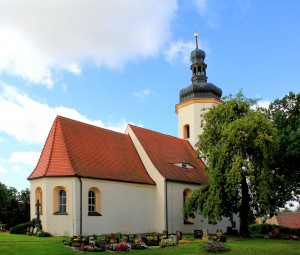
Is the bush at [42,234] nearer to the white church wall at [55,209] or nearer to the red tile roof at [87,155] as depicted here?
the white church wall at [55,209]

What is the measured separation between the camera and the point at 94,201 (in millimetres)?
26156

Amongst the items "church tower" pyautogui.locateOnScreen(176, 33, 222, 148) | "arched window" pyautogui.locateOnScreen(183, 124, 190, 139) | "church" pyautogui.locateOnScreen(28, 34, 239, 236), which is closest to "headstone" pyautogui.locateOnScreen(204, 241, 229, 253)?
"church" pyautogui.locateOnScreen(28, 34, 239, 236)

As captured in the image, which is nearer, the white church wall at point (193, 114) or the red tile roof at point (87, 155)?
the red tile roof at point (87, 155)

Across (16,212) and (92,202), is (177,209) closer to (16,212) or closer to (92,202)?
(92,202)

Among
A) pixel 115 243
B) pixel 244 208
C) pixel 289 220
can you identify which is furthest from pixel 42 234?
pixel 289 220

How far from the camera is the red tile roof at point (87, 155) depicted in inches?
996

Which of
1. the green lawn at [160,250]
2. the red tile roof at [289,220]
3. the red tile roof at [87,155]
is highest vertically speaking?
the red tile roof at [87,155]

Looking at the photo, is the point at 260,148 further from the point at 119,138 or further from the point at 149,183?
the point at 119,138

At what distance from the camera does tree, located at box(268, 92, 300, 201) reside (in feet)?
89.9

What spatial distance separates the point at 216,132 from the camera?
25.8 m

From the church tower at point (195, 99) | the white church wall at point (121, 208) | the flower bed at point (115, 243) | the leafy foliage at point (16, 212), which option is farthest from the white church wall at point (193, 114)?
the flower bed at point (115, 243)

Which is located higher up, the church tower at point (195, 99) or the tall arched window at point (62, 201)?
the church tower at point (195, 99)

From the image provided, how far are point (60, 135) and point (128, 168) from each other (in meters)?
5.59

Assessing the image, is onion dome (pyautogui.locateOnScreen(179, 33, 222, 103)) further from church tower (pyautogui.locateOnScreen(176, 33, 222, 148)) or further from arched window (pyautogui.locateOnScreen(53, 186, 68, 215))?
arched window (pyautogui.locateOnScreen(53, 186, 68, 215))
